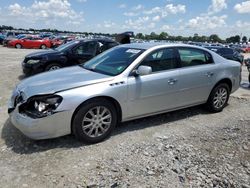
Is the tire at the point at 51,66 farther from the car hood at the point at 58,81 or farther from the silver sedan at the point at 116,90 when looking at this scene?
the car hood at the point at 58,81

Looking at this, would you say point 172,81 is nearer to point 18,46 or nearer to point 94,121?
point 94,121

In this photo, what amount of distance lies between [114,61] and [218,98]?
8.14 ft

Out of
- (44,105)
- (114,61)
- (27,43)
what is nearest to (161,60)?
(114,61)

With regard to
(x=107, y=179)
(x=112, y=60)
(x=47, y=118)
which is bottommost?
(x=107, y=179)

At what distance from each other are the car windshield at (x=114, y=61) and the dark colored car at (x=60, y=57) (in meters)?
4.17

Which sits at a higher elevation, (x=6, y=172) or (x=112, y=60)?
(x=112, y=60)

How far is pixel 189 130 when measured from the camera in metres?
4.77

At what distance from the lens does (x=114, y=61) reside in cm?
479

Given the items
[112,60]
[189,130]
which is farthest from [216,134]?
[112,60]

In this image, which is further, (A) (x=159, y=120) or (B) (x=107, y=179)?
(A) (x=159, y=120)

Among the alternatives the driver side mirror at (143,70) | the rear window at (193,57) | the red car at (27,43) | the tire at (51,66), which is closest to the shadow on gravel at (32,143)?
the driver side mirror at (143,70)

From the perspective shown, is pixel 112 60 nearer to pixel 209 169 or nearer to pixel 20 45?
pixel 209 169

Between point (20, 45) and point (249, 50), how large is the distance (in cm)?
3739

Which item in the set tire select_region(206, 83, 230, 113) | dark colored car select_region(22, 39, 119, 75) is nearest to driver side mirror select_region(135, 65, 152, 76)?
tire select_region(206, 83, 230, 113)
